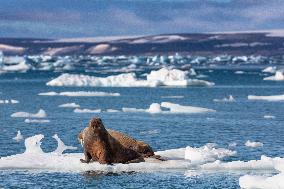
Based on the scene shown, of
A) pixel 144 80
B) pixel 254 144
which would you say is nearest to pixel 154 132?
pixel 254 144

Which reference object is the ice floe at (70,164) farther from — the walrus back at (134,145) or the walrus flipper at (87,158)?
the walrus back at (134,145)

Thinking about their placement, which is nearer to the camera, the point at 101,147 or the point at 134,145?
the point at 101,147

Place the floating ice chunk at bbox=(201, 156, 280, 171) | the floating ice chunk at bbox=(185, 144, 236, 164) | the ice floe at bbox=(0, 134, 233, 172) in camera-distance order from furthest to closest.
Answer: the floating ice chunk at bbox=(185, 144, 236, 164) → the floating ice chunk at bbox=(201, 156, 280, 171) → the ice floe at bbox=(0, 134, 233, 172)

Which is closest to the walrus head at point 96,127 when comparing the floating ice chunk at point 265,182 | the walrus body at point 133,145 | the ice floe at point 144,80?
the walrus body at point 133,145

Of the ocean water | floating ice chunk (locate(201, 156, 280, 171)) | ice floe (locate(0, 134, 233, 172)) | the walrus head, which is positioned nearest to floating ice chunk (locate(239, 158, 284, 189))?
the ocean water

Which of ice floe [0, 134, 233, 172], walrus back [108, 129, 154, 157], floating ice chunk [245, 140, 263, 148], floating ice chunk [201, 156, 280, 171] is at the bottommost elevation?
floating ice chunk [245, 140, 263, 148]

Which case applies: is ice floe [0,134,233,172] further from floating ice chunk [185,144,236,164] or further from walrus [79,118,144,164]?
walrus [79,118,144,164]

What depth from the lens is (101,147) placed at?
75.0 feet

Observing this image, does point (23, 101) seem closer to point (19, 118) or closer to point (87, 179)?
point (19, 118)

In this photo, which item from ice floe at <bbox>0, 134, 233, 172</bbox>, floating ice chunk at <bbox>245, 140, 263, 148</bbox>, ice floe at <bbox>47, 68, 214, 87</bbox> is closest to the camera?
ice floe at <bbox>0, 134, 233, 172</bbox>

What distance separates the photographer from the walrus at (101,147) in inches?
901

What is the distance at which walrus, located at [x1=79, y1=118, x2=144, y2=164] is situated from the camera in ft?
75.1

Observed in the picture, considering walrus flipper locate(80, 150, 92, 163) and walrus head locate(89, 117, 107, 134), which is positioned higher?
walrus head locate(89, 117, 107, 134)

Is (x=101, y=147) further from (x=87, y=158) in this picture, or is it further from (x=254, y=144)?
(x=254, y=144)
